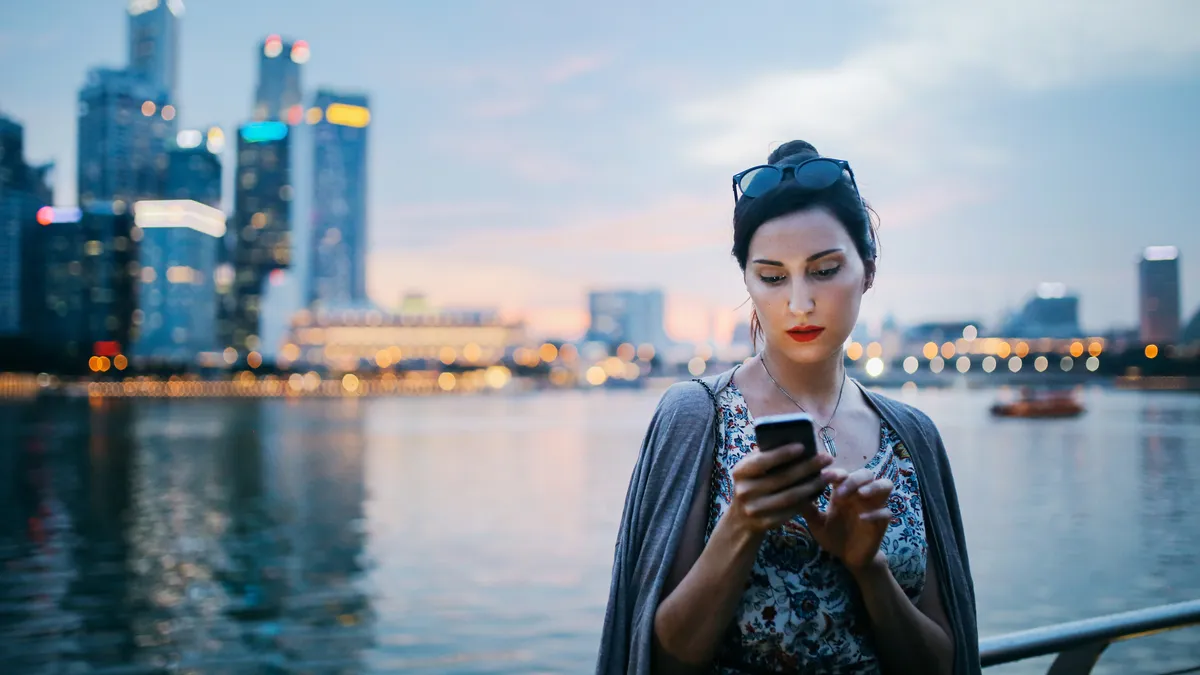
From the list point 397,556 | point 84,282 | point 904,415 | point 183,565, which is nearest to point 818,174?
point 904,415

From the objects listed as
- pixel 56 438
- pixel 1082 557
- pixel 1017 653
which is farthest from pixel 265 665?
pixel 56 438

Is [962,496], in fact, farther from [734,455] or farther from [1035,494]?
[734,455]

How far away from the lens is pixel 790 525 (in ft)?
4.90

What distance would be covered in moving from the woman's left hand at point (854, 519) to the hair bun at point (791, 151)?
55 cm

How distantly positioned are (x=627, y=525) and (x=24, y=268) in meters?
174

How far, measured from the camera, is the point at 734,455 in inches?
60.9

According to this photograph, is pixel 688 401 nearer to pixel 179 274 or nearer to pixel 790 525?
pixel 790 525

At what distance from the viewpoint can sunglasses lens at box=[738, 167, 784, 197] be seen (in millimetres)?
1580

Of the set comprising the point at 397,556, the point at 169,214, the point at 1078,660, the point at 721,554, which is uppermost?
the point at 169,214

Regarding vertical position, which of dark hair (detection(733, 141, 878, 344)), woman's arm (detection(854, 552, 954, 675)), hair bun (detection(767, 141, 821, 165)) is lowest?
woman's arm (detection(854, 552, 954, 675))

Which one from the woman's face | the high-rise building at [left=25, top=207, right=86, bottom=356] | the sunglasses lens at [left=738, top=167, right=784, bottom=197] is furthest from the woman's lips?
the high-rise building at [left=25, top=207, right=86, bottom=356]

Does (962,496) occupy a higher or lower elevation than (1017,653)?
lower

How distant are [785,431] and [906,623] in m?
0.45

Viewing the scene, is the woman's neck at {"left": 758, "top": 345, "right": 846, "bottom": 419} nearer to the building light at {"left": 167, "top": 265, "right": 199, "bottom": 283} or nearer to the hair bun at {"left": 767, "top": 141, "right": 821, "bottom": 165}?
the hair bun at {"left": 767, "top": 141, "right": 821, "bottom": 165}
